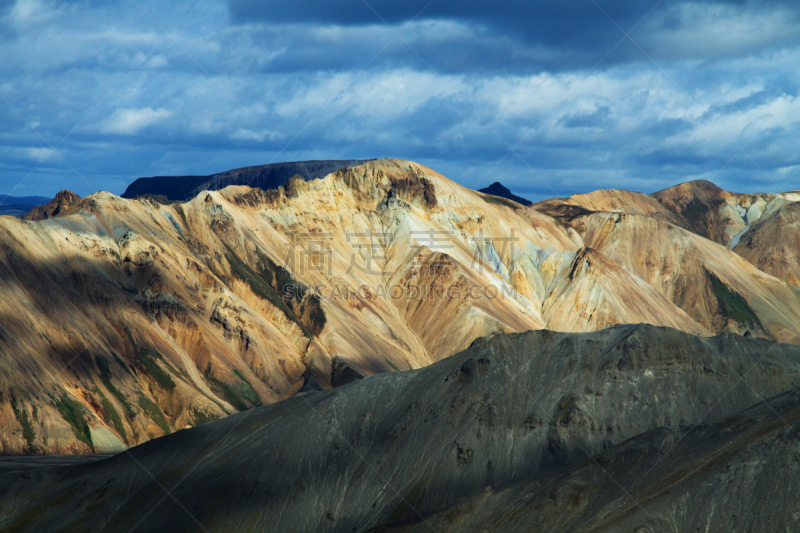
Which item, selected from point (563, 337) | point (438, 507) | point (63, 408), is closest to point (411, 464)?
point (438, 507)

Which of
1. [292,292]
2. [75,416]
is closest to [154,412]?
[75,416]

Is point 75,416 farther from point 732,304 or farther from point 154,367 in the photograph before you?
point 732,304

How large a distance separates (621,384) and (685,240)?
131m

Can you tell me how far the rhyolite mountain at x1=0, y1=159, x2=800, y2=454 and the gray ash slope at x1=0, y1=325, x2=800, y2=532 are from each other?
2166cm

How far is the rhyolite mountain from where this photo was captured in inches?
3420

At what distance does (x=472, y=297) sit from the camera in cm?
12962

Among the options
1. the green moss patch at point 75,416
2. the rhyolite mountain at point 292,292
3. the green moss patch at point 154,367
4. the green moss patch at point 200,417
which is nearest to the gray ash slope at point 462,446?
the green moss patch at point 75,416

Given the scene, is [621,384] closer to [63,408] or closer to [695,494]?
[695,494]

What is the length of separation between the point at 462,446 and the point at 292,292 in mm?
71815

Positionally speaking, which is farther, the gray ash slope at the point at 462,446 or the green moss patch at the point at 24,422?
the green moss patch at the point at 24,422

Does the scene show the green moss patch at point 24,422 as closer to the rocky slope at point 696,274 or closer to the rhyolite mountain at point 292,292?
the rhyolite mountain at point 292,292

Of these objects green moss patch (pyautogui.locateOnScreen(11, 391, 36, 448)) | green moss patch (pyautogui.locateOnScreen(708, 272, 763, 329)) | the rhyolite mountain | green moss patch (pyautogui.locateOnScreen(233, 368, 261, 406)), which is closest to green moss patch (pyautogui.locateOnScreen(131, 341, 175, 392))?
the rhyolite mountain

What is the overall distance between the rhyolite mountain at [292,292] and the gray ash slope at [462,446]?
2166 cm

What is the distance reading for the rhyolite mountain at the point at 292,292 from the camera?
A: 8688cm
